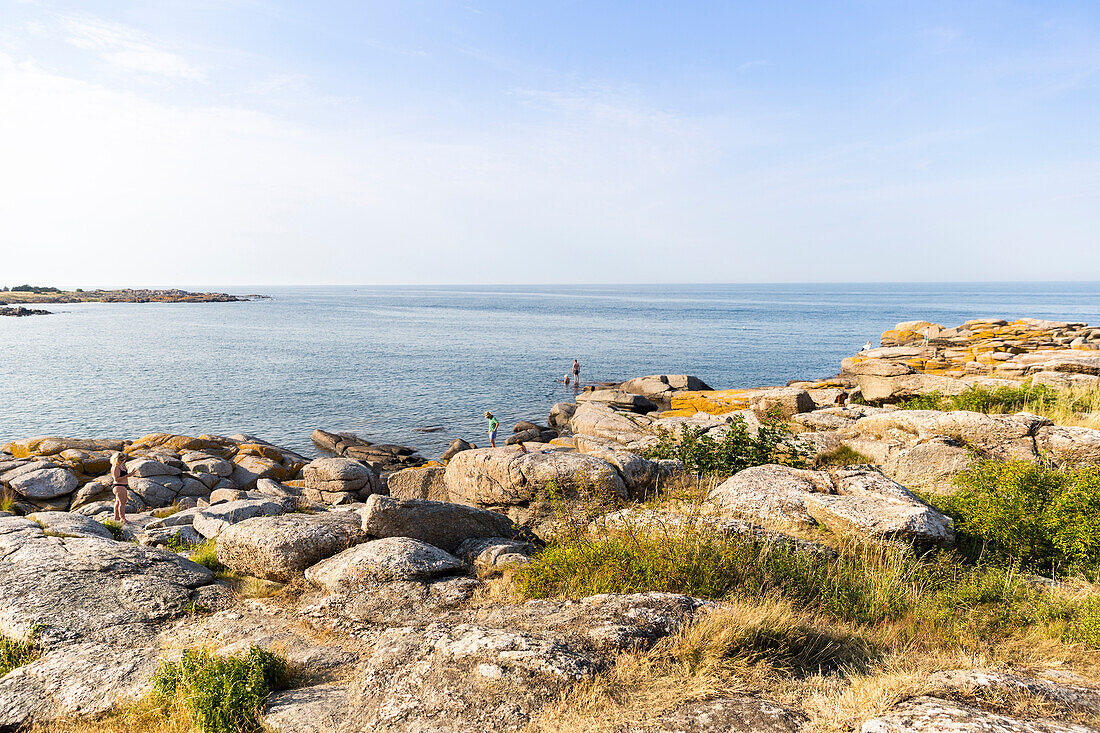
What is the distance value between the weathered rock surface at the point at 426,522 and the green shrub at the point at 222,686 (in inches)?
132

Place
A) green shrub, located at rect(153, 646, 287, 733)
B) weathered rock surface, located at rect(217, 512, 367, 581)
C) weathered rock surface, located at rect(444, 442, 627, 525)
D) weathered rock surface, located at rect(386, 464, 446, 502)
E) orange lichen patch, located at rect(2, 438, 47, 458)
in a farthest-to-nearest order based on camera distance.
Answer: orange lichen patch, located at rect(2, 438, 47, 458) < weathered rock surface, located at rect(386, 464, 446, 502) < weathered rock surface, located at rect(444, 442, 627, 525) < weathered rock surface, located at rect(217, 512, 367, 581) < green shrub, located at rect(153, 646, 287, 733)

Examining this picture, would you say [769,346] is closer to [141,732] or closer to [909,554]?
[909,554]

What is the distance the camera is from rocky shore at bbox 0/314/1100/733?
4805 mm

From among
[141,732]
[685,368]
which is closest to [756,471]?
[141,732]

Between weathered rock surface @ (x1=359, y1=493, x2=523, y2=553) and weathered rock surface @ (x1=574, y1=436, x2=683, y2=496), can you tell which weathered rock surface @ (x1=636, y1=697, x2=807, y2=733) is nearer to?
weathered rock surface @ (x1=359, y1=493, x2=523, y2=553)

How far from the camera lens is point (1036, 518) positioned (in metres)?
8.65

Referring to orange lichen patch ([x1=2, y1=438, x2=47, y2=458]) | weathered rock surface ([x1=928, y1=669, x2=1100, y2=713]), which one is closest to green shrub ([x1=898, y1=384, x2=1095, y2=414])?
weathered rock surface ([x1=928, y1=669, x2=1100, y2=713])

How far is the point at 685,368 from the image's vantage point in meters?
60.0

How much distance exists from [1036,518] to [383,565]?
932cm

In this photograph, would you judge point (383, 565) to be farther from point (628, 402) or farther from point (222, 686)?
point (628, 402)

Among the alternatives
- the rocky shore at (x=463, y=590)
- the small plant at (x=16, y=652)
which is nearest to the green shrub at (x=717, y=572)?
the rocky shore at (x=463, y=590)

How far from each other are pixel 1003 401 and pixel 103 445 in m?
36.8

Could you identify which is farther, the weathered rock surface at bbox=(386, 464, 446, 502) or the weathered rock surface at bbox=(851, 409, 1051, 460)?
the weathered rock surface at bbox=(386, 464, 446, 502)

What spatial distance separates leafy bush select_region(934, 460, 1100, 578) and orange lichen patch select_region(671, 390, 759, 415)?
1543 centimetres
